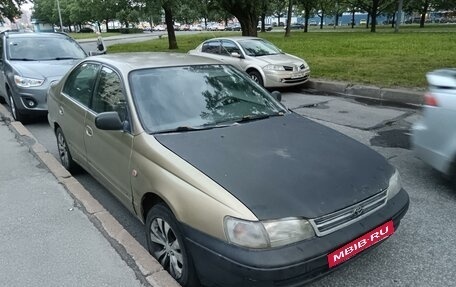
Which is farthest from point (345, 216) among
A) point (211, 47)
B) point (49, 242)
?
point (211, 47)

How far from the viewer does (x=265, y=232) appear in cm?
221

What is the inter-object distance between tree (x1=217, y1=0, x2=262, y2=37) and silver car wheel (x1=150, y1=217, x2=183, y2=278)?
22.1 meters

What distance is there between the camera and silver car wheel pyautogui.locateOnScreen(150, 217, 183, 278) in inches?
106

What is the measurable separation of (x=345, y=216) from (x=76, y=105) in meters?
3.10

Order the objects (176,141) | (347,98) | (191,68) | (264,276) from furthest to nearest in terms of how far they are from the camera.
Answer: (347,98) < (191,68) < (176,141) < (264,276)

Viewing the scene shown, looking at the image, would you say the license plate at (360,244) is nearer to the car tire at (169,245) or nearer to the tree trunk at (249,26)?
the car tire at (169,245)

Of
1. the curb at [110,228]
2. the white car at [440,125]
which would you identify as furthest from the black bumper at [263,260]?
the white car at [440,125]

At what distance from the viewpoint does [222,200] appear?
2324 millimetres

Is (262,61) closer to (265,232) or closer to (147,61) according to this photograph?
(147,61)

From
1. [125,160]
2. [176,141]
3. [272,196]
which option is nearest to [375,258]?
[272,196]

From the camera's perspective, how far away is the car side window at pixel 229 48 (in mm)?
11334

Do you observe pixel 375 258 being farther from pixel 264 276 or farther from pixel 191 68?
pixel 191 68

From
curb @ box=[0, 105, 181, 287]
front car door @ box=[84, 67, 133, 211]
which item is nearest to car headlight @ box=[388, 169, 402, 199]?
curb @ box=[0, 105, 181, 287]

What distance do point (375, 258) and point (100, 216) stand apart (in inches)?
90.2
